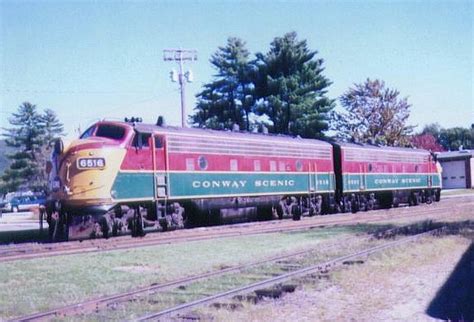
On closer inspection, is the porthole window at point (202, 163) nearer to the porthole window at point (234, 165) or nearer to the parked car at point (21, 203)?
the porthole window at point (234, 165)

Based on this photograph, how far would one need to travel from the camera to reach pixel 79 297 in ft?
29.5

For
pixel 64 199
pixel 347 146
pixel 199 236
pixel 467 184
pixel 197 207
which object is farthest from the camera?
pixel 467 184

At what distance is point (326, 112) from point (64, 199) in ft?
121

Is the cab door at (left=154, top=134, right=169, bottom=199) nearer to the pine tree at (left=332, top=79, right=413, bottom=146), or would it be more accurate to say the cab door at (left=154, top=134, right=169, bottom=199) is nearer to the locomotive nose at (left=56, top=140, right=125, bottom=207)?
the locomotive nose at (left=56, top=140, right=125, bottom=207)

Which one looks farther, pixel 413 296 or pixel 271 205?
pixel 271 205

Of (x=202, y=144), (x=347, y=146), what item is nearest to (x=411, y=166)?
(x=347, y=146)

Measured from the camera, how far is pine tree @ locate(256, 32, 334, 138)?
4866cm

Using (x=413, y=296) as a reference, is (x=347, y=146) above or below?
A: above

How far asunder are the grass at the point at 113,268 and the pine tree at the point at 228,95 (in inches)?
1399

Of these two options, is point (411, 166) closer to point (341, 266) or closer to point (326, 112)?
point (326, 112)

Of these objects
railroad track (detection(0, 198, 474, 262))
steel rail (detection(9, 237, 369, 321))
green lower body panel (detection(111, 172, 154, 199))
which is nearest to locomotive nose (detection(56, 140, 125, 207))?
green lower body panel (detection(111, 172, 154, 199))

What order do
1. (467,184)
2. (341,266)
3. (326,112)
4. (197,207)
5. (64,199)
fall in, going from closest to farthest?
(341,266)
(64,199)
(197,207)
(326,112)
(467,184)

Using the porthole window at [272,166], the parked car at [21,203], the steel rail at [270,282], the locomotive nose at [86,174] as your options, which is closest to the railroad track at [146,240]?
the locomotive nose at [86,174]

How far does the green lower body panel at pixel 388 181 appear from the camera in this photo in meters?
28.8
